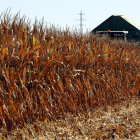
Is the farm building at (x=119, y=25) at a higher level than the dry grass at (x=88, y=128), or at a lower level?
higher

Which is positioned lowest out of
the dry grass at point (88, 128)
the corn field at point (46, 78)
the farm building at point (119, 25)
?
the dry grass at point (88, 128)

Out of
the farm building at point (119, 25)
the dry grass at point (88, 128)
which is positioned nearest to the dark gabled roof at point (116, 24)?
the farm building at point (119, 25)

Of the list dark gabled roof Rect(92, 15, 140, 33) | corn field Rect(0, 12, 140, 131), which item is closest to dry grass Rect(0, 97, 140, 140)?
corn field Rect(0, 12, 140, 131)

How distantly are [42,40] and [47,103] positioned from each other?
4.18 ft

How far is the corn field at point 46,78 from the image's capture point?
12.2ft

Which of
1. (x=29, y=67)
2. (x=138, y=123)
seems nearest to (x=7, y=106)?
(x=29, y=67)

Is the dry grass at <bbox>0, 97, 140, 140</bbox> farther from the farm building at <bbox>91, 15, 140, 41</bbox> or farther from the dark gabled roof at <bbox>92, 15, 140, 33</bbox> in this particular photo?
the dark gabled roof at <bbox>92, 15, 140, 33</bbox>

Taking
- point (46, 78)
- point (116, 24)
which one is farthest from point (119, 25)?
point (46, 78)

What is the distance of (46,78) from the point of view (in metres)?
4.21

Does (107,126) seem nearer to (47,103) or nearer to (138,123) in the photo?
(138,123)

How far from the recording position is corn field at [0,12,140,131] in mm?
3709

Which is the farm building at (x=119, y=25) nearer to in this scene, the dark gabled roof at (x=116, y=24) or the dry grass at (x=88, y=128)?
the dark gabled roof at (x=116, y=24)

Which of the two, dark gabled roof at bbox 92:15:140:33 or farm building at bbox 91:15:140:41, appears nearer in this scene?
farm building at bbox 91:15:140:41

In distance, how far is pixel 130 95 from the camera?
678 cm
